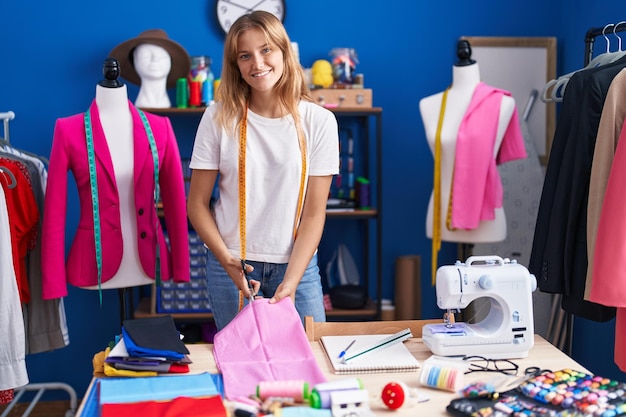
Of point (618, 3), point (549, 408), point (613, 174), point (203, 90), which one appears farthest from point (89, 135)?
point (618, 3)

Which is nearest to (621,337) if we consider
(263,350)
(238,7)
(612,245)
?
(612,245)

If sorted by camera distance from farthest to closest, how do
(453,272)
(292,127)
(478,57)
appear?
(478,57) < (292,127) < (453,272)

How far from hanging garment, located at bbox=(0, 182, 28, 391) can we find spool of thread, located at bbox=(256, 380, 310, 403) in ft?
5.34

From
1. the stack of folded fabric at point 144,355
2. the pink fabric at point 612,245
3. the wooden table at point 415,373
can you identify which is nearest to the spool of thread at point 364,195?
the pink fabric at point 612,245

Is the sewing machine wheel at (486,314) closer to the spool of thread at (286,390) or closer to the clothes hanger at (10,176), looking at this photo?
the spool of thread at (286,390)

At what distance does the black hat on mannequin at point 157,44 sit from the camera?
3.84m

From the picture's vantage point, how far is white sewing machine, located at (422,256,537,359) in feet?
6.77

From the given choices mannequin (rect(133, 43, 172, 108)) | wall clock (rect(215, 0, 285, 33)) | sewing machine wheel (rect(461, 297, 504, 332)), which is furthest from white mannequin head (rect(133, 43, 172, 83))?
sewing machine wheel (rect(461, 297, 504, 332))

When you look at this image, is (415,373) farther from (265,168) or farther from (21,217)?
(21,217)

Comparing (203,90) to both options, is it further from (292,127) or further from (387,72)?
(292,127)

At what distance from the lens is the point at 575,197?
8.85ft

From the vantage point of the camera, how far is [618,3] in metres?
3.69

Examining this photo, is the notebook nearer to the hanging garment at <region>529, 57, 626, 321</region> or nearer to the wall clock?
the hanging garment at <region>529, 57, 626, 321</region>

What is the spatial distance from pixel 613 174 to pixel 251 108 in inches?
45.0
